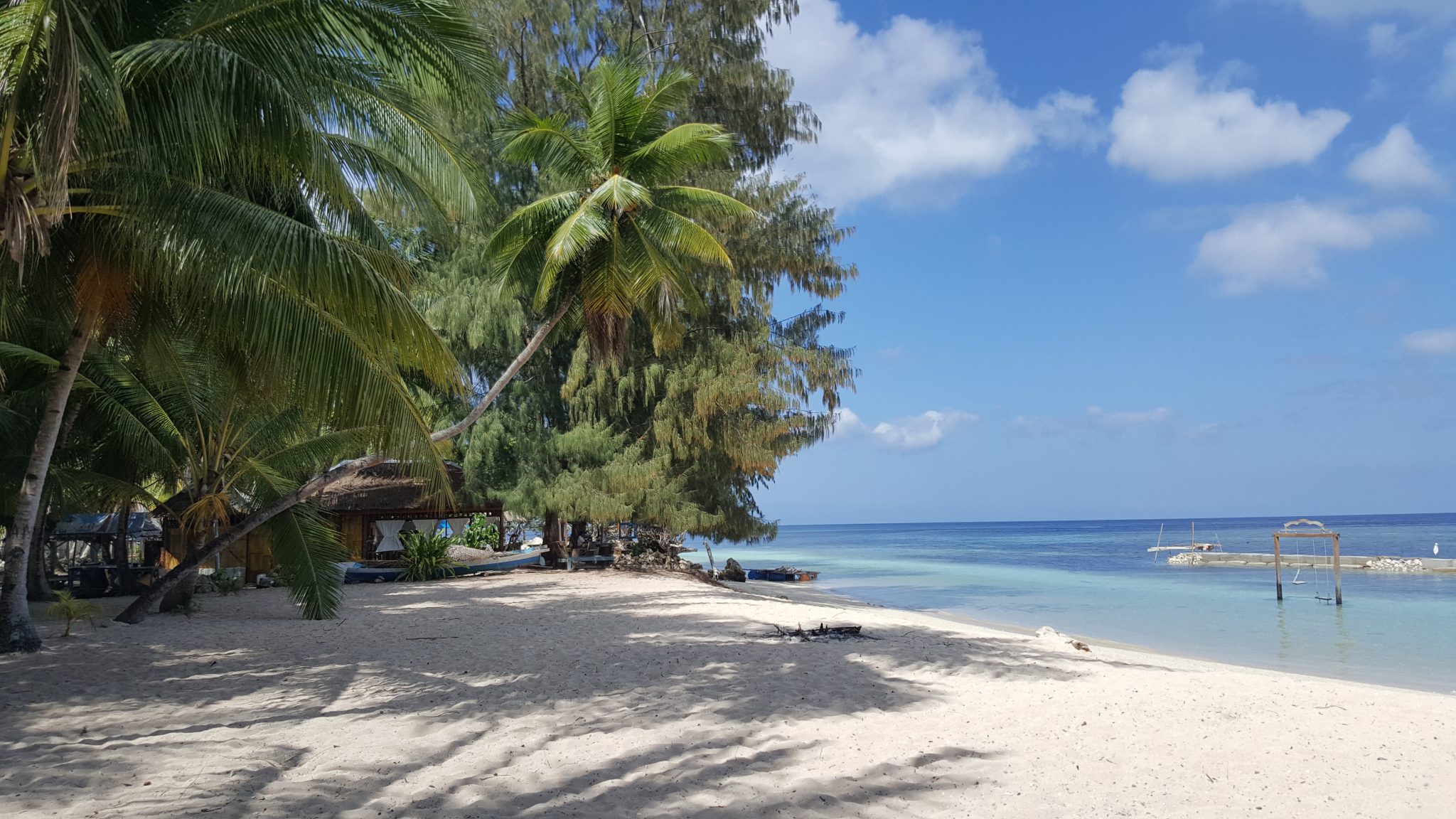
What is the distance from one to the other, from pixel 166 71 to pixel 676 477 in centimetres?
1378

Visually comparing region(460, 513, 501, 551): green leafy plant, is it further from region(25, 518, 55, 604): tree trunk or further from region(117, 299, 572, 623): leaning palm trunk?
region(117, 299, 572, 623): leaning palm trunk

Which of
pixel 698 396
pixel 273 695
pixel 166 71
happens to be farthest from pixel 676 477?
pixel 166 71

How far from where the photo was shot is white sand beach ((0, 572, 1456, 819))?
174 inches

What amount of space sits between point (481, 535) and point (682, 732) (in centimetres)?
1673

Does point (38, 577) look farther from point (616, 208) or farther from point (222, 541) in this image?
point (616, 208)

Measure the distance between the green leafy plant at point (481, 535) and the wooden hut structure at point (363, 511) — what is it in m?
0.95

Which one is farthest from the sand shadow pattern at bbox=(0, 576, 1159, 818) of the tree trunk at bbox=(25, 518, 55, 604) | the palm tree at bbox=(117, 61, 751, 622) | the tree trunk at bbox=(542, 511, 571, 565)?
the tree trunk at bbox=(542, 511, 571, 565)

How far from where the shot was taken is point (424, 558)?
686 inches

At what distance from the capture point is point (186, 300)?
278 inches

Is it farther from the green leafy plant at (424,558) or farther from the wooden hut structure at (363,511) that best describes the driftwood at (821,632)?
the green leafy plant at (424,558)

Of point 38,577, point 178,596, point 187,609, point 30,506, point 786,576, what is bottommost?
point 786,576

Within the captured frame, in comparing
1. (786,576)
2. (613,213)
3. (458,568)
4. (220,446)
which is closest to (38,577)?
(220,446)

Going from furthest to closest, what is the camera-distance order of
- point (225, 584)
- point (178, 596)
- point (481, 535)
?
point (481, 535) < point (225, 584) < point (178, 596)

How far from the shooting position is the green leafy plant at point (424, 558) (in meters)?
17.3
